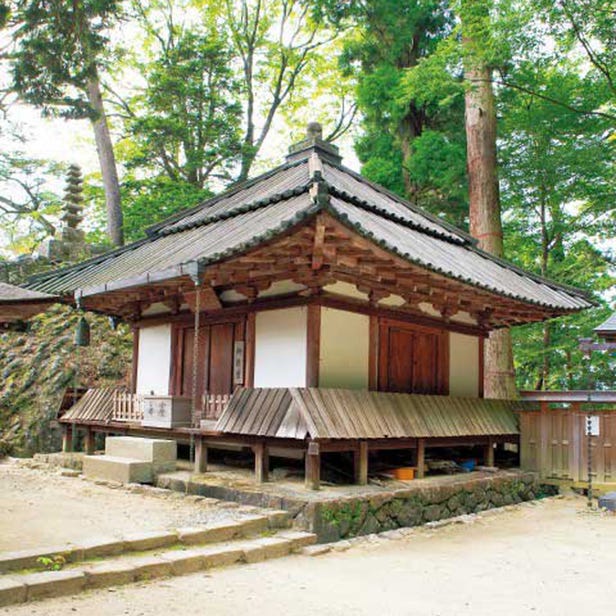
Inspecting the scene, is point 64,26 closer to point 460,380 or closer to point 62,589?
point 62,589

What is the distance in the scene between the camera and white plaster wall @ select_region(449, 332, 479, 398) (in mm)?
11414

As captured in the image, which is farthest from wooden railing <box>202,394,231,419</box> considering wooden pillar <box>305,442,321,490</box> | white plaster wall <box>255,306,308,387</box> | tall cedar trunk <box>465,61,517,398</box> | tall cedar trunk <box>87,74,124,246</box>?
tall cedar trunk <box>87,74,124,246</box>

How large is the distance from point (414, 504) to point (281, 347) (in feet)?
9.19

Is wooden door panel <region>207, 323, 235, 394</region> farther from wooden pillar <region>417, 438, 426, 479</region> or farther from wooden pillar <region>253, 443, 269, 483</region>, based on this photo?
wooden pillar <region>417, 438, 426, 479</region>

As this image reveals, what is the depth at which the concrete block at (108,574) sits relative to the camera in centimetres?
484

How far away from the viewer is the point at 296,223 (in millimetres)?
6691

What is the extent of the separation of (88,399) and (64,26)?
6.44 m

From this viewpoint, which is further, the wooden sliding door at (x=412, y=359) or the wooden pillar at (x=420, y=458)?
the wooden sliding door at (x=412, y=359)

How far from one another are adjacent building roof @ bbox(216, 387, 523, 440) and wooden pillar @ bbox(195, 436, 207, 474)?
2.53 ft

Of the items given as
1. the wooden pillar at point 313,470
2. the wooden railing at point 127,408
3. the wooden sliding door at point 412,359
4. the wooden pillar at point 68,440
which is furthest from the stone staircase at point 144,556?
the wooden pillar at point 68,440

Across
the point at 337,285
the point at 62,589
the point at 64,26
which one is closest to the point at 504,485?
the point at 337,285

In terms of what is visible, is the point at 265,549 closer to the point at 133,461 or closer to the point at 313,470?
the point at 313,470

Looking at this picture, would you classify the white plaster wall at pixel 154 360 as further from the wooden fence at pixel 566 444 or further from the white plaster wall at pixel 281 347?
the wooden fence at pixel 566 444

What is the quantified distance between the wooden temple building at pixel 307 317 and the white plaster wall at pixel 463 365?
0.04 metres
